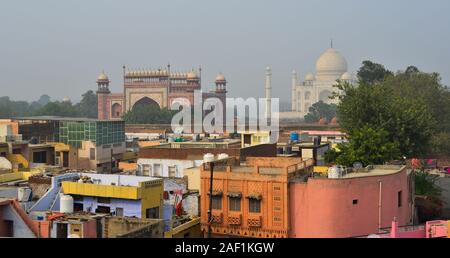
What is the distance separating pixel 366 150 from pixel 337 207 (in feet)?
36.5

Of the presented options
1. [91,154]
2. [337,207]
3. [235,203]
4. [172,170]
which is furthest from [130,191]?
[91,154]

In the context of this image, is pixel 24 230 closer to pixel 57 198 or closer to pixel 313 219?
pixel 57 198

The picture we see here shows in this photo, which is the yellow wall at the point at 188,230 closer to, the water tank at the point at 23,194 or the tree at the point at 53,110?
the water tank at the point at 23,194

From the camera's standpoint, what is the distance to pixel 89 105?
9769 cm

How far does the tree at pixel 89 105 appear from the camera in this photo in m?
94.8

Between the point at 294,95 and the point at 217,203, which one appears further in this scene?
the point at 294,95

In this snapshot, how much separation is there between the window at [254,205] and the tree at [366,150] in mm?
10095

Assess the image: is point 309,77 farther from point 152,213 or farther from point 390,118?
point 152,213

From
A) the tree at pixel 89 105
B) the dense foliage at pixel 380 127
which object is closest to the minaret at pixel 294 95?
the tree at pixel 89 105

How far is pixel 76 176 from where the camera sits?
52.9 feet

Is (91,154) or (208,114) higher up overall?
(208,114)

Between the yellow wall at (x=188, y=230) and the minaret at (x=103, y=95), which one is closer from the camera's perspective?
the yellow wall at (x=188, y=230)
